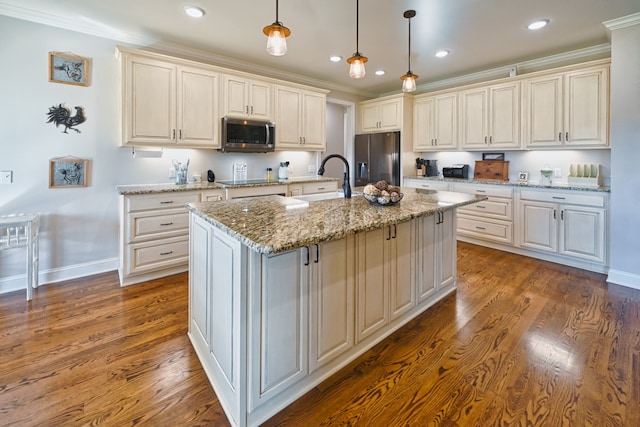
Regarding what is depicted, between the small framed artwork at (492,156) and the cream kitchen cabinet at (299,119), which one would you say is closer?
the cream kitchen cabinet at (299,119)

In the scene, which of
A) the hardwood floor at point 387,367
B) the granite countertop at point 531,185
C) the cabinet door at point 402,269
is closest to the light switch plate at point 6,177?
the hardwood floor at point 387,367

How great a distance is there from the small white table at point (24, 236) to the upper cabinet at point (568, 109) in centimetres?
553

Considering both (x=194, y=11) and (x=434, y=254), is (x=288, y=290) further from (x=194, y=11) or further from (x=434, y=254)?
(x=194, y=11)

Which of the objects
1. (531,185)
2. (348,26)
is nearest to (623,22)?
(531,185)

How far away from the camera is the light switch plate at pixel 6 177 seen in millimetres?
2826

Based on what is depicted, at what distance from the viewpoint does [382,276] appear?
199 centimetres

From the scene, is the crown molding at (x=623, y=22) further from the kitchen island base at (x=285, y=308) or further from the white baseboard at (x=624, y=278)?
the kitchen island base at (x=285, y=308)

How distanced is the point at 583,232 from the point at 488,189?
117 cm

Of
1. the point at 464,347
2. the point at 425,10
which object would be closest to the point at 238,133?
the point at 425,10

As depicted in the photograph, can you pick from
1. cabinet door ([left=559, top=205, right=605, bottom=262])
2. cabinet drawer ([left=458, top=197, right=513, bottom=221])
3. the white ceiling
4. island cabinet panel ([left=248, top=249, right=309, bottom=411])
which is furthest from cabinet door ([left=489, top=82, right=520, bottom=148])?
island cabinet panel ([left=248, top=249, right=309, bottom=411])

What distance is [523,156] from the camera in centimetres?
439

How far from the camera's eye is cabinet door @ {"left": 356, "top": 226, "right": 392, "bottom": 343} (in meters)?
1.83

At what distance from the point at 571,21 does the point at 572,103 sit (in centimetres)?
99

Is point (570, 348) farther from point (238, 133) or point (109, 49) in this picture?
point (109, 49)
